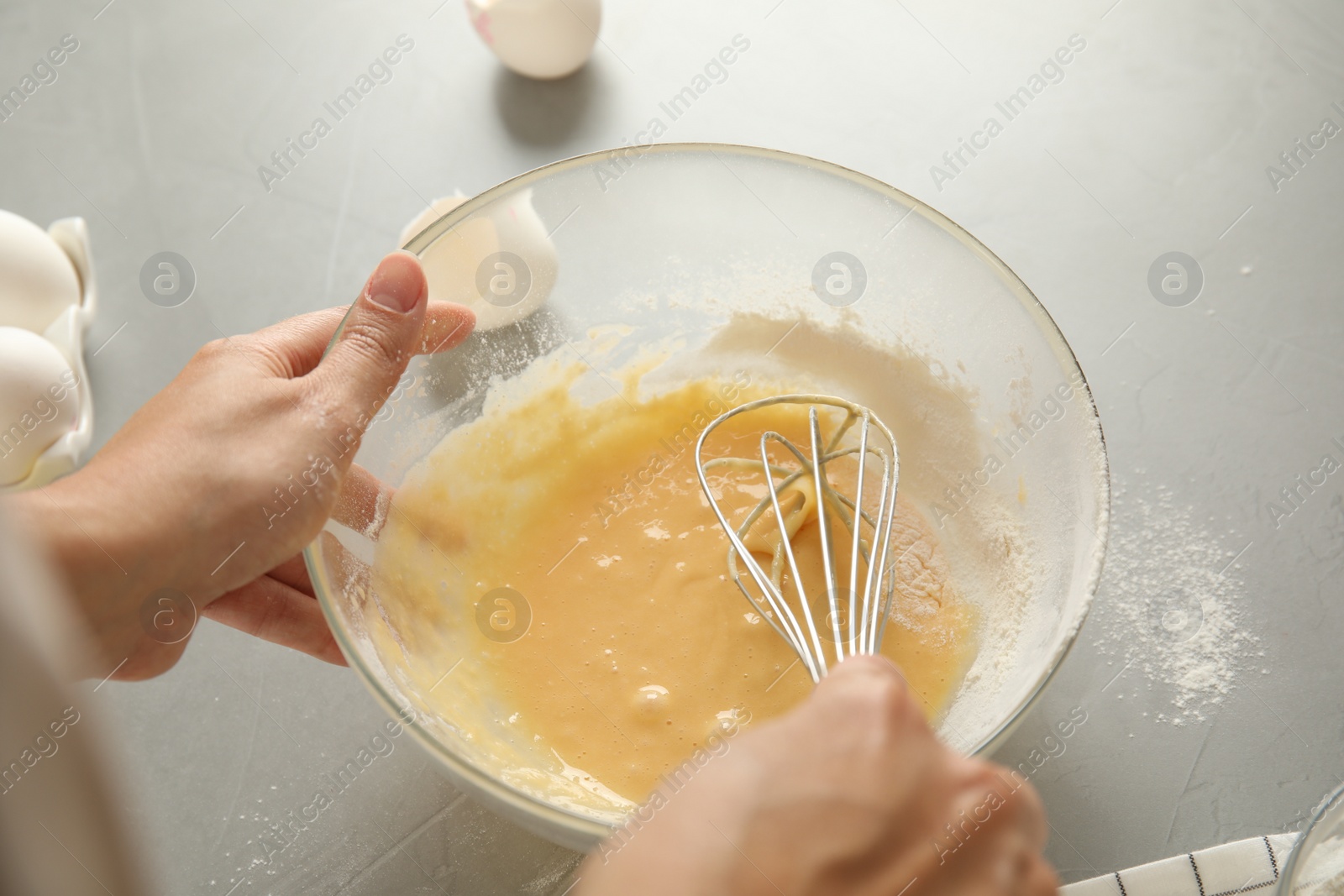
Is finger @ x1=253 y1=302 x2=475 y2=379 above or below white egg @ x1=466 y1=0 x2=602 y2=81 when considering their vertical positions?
below

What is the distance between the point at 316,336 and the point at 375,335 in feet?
0.58

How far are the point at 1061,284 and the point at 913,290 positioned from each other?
0.32 meters

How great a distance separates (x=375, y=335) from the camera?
817 mm

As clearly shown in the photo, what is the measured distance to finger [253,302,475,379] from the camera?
0.89 meters

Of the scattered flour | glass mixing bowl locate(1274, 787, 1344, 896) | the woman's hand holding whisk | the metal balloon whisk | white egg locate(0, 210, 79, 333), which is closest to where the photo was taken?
the woman's hand holding whisk

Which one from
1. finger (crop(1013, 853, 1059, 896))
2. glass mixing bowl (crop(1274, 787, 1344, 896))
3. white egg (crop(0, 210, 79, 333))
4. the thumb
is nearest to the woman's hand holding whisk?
finger (crop(1013, 853, 1059, 896))

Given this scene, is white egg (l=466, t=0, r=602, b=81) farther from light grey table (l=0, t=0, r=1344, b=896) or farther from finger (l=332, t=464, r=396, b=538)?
finger (l=332, t=464, r=396, b=538)

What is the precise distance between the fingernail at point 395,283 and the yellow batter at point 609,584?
0.20m

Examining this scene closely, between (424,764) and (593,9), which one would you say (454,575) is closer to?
(424,764)

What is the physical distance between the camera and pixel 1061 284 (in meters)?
1.15

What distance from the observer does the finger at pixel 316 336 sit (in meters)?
0.89

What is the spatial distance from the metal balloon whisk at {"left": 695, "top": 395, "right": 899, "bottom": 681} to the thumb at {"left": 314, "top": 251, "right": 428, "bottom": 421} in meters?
0.29

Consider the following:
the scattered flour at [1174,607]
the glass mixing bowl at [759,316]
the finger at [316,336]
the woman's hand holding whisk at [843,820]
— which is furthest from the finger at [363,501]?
the scattered flour at [1174,607]

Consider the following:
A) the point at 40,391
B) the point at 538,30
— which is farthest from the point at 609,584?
the point at 538,30
